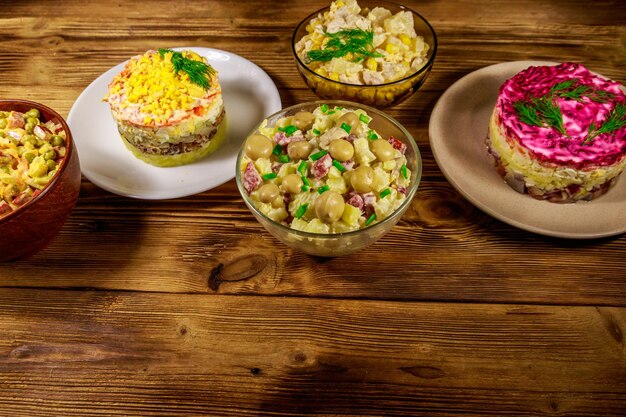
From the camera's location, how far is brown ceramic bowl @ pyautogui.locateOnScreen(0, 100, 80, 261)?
5.72ft

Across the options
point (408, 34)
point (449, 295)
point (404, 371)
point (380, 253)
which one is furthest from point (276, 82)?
point (404, 371)

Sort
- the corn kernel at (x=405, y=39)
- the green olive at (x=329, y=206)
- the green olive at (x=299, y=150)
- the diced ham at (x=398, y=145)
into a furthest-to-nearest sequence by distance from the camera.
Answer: the corn kernel at (x=405, y=39), the diced ham at (x=398, y=145), the green olive at (x=299, y=150), the green olive at (x=329, y=206)

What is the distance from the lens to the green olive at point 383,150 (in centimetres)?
180

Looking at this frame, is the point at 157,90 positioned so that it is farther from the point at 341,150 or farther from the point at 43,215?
the point at 341,150

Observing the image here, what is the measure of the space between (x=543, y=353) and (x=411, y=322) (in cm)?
45

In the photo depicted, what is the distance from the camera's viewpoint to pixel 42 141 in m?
1.96

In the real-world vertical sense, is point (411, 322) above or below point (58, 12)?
below

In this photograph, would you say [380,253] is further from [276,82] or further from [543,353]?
[276,82]

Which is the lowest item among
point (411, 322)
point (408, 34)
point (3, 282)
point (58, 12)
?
point (3, 282)

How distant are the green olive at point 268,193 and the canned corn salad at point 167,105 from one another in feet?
1.86

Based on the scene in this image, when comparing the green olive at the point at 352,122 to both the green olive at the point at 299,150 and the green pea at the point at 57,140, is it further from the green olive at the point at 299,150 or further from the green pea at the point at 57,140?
the green pea at the point at 57,140

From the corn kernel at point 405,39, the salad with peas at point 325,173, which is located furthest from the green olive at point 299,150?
the corn kernel at point 405,39

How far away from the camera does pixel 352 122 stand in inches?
74.7

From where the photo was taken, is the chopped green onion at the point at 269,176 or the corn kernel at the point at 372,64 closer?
the chopped green onion at the point at 269,176
